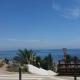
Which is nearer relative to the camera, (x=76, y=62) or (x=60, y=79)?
(x=60, y=79)

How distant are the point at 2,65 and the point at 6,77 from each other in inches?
307

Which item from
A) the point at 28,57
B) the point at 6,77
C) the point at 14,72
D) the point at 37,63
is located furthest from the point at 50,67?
the point at 6,77

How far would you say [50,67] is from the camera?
5050 cm

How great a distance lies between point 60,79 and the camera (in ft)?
81.8

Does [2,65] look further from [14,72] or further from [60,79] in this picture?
[60,79]

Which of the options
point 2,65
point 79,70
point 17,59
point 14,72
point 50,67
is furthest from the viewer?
point 50,67

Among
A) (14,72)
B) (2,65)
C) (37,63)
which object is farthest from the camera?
(37,63)

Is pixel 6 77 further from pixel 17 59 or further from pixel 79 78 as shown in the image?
pixel 17 59

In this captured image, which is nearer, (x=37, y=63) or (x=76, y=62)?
(x=76, y=62)

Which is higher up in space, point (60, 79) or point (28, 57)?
point (28, 57)

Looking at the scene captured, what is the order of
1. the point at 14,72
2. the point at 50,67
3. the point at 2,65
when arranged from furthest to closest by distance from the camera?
1. the point at 50,67
2. the point at 2,65
3. the point at 14,72

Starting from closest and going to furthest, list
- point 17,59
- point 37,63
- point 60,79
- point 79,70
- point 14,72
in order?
1. point 60,79
2. point 79,70
3. point 14,72
4. point 17,59
5. point 37,63

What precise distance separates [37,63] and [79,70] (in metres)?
18.5

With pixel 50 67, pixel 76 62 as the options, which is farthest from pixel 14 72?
pixel 50 67
